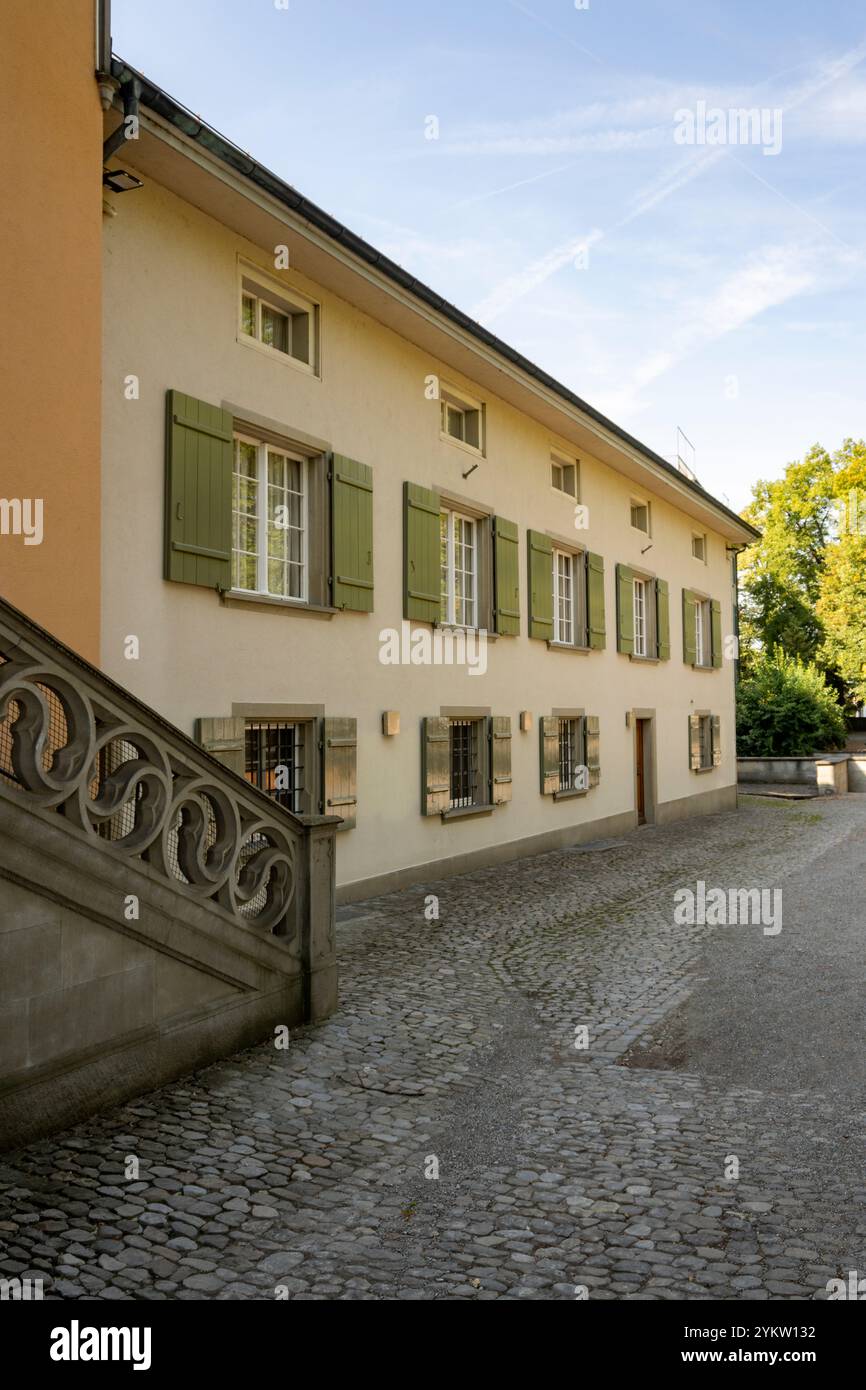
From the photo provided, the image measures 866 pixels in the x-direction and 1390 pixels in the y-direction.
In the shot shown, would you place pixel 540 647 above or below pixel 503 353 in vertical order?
below

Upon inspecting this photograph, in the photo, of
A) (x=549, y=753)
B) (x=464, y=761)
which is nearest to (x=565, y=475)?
(x=549, y=753)

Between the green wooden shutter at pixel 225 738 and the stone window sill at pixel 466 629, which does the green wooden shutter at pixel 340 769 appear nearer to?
the green wooden shutter at pixel 225 738

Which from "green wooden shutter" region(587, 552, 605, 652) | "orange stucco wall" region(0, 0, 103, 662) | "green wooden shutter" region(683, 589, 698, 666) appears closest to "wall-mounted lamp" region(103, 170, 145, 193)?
"orange stucco wall" region(0, 0, 103, 662)

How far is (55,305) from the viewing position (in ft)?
22.0

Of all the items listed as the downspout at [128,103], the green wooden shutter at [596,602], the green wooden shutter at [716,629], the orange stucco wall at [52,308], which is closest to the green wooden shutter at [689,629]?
the green wooden shutter at [716,629]

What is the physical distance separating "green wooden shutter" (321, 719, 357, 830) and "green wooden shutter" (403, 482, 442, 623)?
6.00ft

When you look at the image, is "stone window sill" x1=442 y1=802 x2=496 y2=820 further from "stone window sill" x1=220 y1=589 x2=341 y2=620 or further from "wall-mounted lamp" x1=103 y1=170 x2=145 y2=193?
"wall-mounted lamp" x1=103 y1=170 x2=145 y2=193

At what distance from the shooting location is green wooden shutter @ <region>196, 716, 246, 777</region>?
876 cm

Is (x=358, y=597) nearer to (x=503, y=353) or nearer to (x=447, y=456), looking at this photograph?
(x=447, y=456)

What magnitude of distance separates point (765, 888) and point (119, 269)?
9.14 metres

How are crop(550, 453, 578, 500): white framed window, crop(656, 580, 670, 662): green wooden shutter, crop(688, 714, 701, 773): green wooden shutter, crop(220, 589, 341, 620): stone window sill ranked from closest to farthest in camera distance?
crop(220, 589, 341, 620): stone window sill → crop(550, 453, 578, 500): white framed window → crop(656, 580, 670, 662): green wooden shutter → crop(688, 714, 701, 773): green wooden shutter

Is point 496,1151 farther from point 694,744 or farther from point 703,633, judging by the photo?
point 703,633
